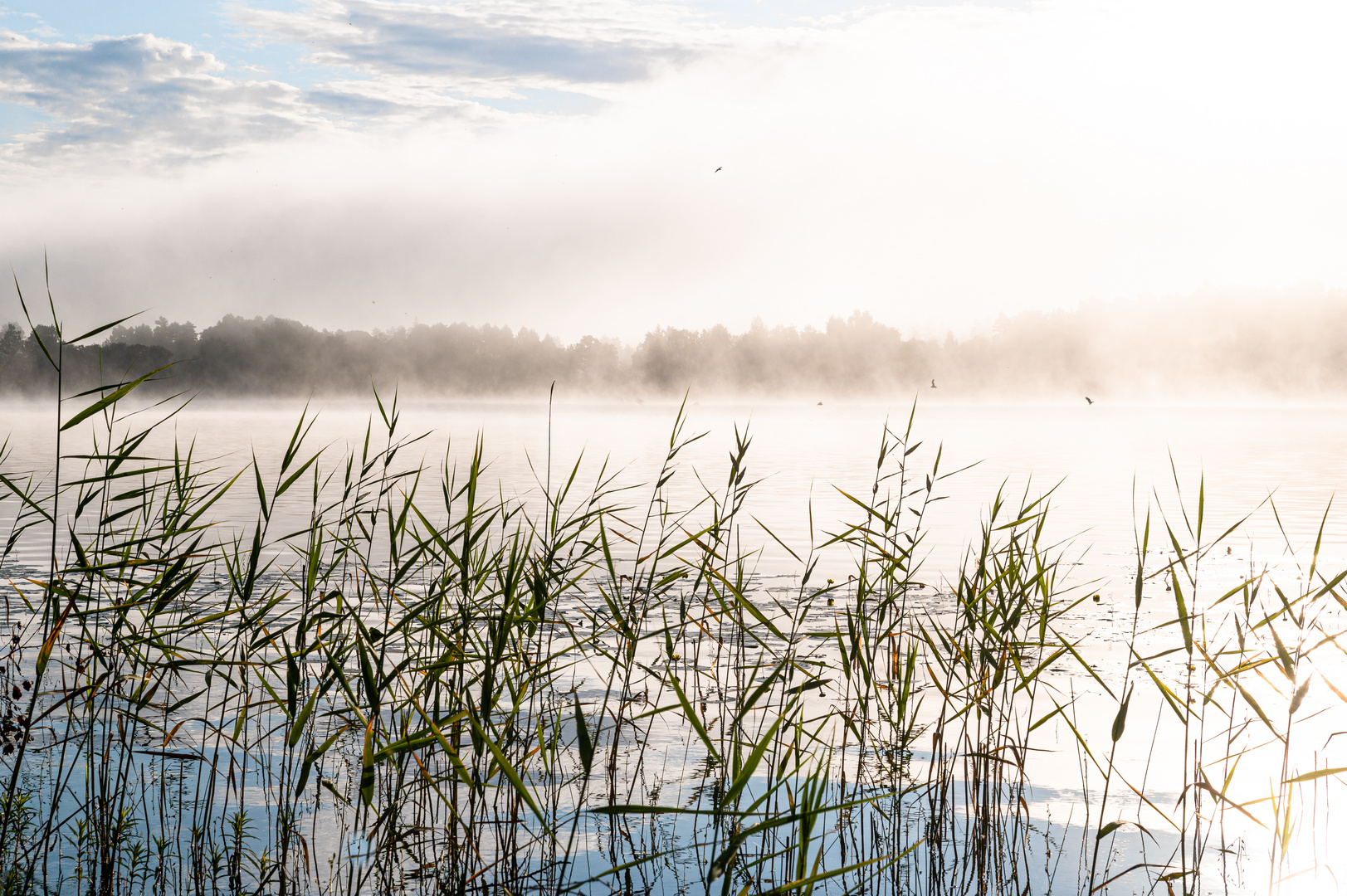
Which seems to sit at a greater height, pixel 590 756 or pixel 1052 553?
pixel 590 756

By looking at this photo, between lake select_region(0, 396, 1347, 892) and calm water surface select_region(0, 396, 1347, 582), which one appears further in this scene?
calm water surface select_region(0, 396, 1347, 582)

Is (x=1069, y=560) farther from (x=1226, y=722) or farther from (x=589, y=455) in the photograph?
(x=589, y=455)

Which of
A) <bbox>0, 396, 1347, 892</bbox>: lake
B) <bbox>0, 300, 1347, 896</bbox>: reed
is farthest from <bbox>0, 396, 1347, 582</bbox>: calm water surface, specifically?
<bbox>0, 300, 1347, 896</bbox>: reed

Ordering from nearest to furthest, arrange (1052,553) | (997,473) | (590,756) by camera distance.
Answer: (590,756) < (1052,553) < (997,473)

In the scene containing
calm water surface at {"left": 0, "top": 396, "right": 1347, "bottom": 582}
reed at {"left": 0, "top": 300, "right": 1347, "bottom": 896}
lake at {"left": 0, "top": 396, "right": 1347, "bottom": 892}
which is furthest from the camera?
calm water surface at {"left": 0, "top": 396, "right": 1347, "bottom": 582}

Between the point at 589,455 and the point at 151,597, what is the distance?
36.2 meters

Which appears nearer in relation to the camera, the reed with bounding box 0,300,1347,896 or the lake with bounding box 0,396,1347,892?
the reed with bounding box 0,300,1347,896

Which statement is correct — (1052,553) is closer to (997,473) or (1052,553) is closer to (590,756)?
(590,756)

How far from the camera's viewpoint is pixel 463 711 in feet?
16.6

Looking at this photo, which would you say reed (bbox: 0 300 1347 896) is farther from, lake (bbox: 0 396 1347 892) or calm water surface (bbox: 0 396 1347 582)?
calm water surface (bbox: 0 396 1347 582)

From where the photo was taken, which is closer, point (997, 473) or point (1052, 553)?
point (1052, 553)

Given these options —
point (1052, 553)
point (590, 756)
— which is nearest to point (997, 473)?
point (1052, 553)

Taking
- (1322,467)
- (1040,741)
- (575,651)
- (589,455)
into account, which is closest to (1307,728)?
(1040,741)

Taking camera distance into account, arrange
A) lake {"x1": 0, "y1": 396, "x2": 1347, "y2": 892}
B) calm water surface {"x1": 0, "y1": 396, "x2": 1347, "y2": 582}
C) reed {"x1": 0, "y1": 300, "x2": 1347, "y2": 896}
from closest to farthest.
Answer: reed {"x1": 0, "y1": 300, "x2": 1347, "y2": 896} < lake {"x1": 0, "y1": 396, "x2": 1347, "y2": 892} < calm water surface {"x1": 0, "y1": 396, "x2": 1347, "y2": 582}
